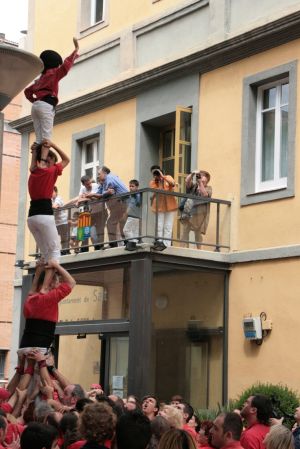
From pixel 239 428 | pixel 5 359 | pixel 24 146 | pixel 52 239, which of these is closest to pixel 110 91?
pixel 24 146

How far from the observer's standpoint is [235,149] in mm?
22000

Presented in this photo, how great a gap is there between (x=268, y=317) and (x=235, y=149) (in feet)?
11.3

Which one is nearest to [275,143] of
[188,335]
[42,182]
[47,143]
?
[188,335]

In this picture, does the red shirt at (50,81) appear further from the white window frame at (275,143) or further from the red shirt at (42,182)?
the white window frame at (275,143)

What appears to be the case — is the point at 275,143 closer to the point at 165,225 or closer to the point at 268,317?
the point at 165,225

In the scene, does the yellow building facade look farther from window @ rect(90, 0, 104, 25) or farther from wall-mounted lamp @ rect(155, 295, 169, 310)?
window @ rect(90, 0, 104, 25)

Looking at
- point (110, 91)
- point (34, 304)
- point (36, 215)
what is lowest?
point (34, 304)

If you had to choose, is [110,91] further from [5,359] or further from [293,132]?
[5,359]

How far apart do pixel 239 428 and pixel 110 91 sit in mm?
17201

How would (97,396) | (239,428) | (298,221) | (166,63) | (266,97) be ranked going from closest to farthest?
1. (239,428)
2. (97,396)
3. (298,221)
4. (266,97)
5. (166,63)

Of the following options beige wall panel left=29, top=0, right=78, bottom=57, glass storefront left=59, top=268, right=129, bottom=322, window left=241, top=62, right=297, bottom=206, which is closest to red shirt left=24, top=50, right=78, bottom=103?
window left=241, top=62, right=297, bottom=206

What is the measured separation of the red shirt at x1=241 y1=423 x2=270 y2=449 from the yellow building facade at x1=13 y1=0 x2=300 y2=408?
30.0 ft

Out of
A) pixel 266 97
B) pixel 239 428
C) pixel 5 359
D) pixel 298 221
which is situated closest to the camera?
pixel 239 428

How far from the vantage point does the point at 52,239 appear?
550 inches
